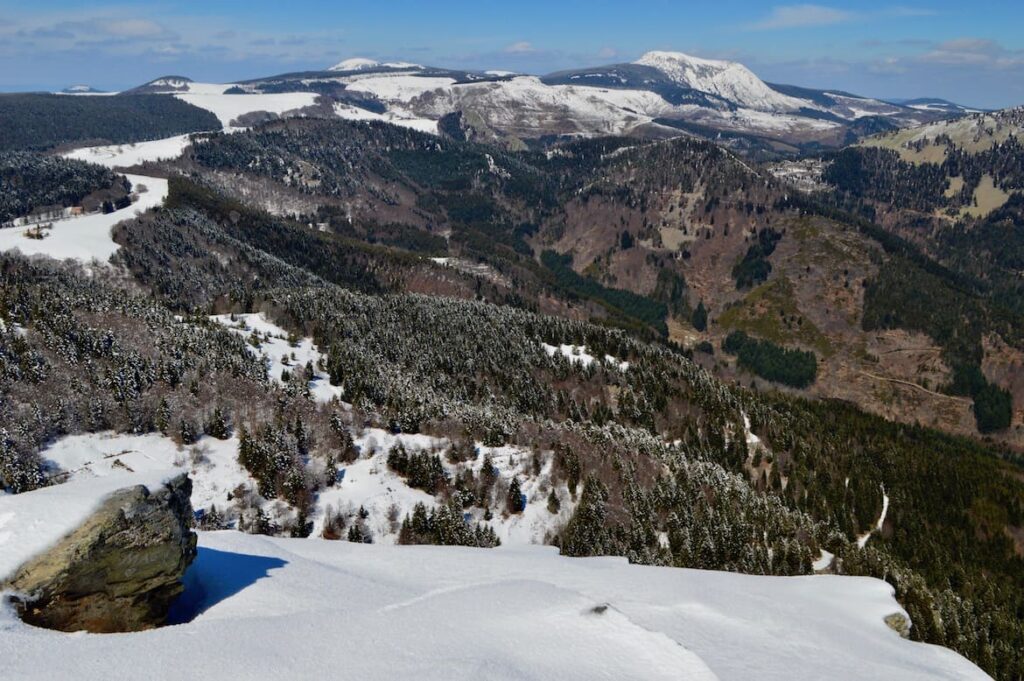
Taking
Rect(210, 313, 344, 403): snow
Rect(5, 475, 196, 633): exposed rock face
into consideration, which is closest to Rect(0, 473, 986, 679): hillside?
Rect(5, 475, 196, 633): exposed rock face

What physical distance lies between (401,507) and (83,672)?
48.9m

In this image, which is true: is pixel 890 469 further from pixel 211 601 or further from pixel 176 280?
pixel 176 280

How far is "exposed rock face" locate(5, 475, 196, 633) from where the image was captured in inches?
1011

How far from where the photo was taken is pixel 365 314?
154m

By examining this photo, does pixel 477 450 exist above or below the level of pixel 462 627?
below

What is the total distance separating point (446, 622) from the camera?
29219 millimetres

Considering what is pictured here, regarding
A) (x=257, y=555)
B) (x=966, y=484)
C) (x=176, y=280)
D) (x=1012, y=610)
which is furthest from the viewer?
(x=176, y=280)

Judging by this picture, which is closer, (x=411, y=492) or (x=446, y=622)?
(x=446, y=622)

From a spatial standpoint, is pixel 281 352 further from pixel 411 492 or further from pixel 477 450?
pixel 411 492

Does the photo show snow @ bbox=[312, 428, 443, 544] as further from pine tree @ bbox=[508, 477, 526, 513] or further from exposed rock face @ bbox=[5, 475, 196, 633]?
exposed rock face @ bbox=[5, 475, 196, 633]

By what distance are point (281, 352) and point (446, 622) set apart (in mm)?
91131

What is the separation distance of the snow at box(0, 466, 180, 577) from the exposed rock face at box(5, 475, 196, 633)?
1.63 feet

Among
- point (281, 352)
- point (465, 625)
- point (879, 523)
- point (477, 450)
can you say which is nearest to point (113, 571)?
point (465, 625)

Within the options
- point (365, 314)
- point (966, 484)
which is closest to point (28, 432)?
point (365, 314)
